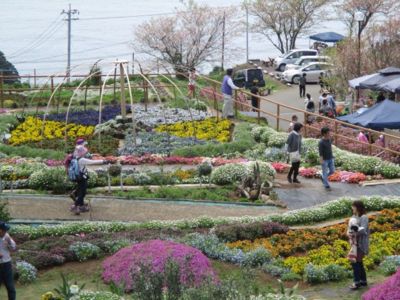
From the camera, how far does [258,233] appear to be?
16766 millimetres

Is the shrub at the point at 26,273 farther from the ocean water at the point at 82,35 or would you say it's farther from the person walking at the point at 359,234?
the ocean water at the point at 82,35

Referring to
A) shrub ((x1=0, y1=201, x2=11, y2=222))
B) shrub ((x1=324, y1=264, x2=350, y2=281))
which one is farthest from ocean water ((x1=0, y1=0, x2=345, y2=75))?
shrub ((x1=324, y1=264, x2=350, y2=281))

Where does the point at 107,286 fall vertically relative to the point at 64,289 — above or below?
below

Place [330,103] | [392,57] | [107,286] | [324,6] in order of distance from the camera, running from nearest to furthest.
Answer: [107,286]
[330,103]
[392,57]
[324,6]

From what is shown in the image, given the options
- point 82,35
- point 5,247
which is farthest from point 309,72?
point 5,247

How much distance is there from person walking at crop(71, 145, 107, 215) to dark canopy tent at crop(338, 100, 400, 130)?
12631 millimetres

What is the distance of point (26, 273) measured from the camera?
14195 mm

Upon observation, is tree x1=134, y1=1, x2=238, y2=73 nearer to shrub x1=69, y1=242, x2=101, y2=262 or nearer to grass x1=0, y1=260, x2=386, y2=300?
shrub x1=69, y1=242, x2=101, y2=262

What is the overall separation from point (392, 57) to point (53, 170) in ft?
85.8

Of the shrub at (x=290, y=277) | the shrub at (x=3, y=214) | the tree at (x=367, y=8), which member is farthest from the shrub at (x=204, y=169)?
the tree at (x=367, y=8)

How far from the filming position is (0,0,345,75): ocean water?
6894 centimetres

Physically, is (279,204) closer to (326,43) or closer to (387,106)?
(387,106)

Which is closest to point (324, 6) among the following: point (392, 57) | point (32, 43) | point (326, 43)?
point (326, 43)

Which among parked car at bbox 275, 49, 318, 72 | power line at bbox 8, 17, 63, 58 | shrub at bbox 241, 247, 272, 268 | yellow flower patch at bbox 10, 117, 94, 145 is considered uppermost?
shrub at bbox 241, 247, 272, 268
